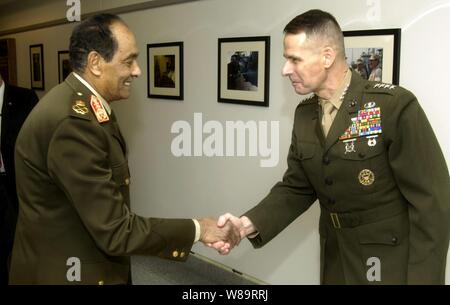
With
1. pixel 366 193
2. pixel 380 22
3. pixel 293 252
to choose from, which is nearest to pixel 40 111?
pixel 366 193

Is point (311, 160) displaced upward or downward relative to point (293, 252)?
upward

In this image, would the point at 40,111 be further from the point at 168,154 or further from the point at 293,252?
the point at 168,154

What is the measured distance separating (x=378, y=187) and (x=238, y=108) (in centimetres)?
175

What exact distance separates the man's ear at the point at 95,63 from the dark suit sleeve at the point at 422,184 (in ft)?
3.59

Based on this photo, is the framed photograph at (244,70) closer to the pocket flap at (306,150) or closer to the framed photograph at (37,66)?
the pocket flap at (306,150)

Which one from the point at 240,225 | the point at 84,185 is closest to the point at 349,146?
the point at 240,225

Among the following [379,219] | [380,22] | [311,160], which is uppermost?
[380,22]

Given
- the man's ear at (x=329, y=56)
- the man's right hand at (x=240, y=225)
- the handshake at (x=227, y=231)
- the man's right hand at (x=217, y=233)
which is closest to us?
the man's ear at (x=329, y=56)

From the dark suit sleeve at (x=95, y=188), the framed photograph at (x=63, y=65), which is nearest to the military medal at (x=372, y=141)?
the dark suit sleeve at (x=95, y=188)

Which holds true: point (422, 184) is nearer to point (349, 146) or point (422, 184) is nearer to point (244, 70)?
point (349, 146)

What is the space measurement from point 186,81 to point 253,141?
91cm

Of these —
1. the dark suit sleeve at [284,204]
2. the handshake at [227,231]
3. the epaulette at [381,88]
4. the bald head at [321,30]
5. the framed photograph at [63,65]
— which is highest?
the framed photograph at [63,65]

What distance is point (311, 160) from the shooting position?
197cm

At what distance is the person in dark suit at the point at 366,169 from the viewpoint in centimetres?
168
